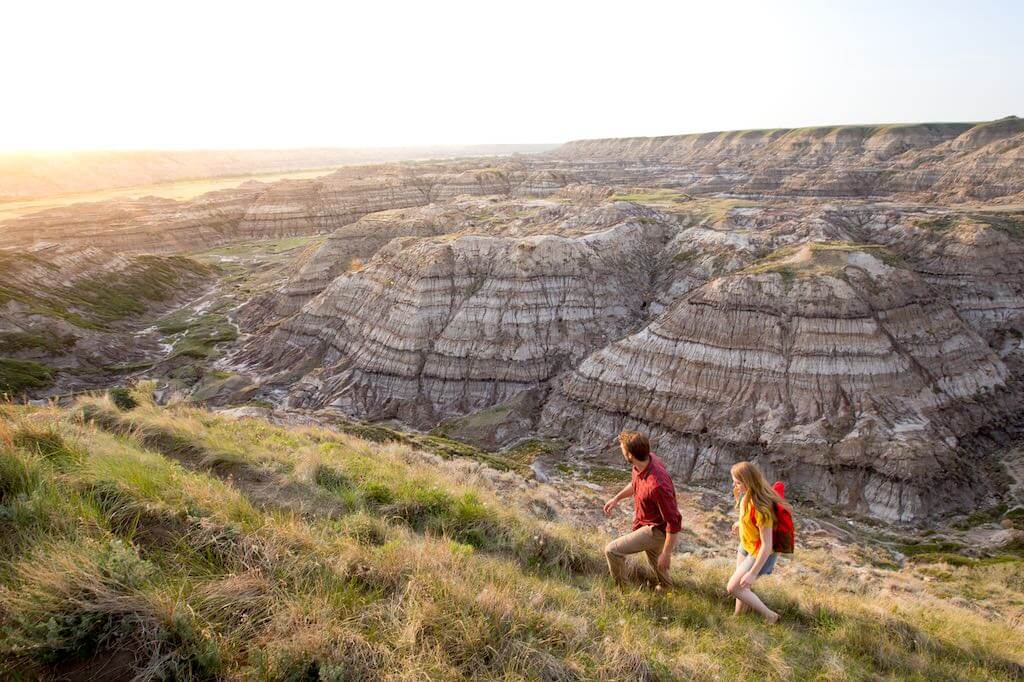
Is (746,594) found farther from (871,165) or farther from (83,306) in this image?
(871,165)

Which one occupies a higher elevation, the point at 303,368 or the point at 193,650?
the point at 193,650

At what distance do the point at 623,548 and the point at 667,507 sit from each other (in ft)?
3.32

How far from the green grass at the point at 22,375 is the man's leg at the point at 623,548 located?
154ft

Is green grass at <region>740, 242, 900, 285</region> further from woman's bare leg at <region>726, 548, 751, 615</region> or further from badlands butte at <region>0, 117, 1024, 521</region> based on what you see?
woman's bare leg at <region>726, 548, 751, 615</region>

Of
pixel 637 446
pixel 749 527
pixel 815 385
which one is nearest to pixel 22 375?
pixel 637 446

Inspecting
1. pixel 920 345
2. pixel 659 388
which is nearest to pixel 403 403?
pixel 659 388

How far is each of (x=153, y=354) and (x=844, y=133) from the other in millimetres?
162551

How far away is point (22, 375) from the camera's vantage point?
130 ft

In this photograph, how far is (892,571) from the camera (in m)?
21.3

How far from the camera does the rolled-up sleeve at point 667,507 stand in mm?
7480

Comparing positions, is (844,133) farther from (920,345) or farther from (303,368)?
(303,368)

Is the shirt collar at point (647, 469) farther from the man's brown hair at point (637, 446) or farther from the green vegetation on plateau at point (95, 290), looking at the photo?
the green vegetation on plateau at point (95, 290)

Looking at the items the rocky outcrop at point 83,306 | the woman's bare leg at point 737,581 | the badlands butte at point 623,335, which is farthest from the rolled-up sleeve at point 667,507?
the rocky outcrop at point 83,306

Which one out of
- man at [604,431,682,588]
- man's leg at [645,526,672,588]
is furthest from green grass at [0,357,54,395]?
man's leg at [645,526,672,588]
